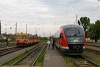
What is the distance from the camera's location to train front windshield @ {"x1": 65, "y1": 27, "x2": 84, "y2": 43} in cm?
2314

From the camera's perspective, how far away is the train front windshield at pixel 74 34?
2314 cm

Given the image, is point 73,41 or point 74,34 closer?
point 73,41

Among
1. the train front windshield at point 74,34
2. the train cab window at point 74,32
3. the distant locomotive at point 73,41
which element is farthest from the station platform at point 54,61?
the train cab window at point 74,32

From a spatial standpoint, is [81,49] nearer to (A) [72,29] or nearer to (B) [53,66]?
(A) [72,29]

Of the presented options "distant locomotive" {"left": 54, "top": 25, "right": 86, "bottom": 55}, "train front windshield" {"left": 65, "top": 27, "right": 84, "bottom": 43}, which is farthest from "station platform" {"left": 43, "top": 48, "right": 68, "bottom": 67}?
"train front windshield" {"left": 65, "top": 27, "right": 84, "bottom": 43}

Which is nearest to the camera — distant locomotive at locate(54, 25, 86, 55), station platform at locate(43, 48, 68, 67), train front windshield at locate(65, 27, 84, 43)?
station platform at locate(43, 48, 68, 67)

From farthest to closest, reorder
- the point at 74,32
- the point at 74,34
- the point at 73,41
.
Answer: the point at 74,32 → the point at 74,34 → the point at 73,41

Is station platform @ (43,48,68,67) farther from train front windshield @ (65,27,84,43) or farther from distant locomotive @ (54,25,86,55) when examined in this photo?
train front windshield @ (65,27,84,43)

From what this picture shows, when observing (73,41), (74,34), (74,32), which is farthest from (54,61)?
(74,32)

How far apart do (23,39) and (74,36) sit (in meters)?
26.2

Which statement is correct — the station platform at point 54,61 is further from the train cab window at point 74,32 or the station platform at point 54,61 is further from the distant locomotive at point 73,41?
the train cab window at point 74,32

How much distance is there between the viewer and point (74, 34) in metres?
23.6

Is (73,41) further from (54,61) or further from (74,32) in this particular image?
(54,61)

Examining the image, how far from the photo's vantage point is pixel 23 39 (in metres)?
48.4
